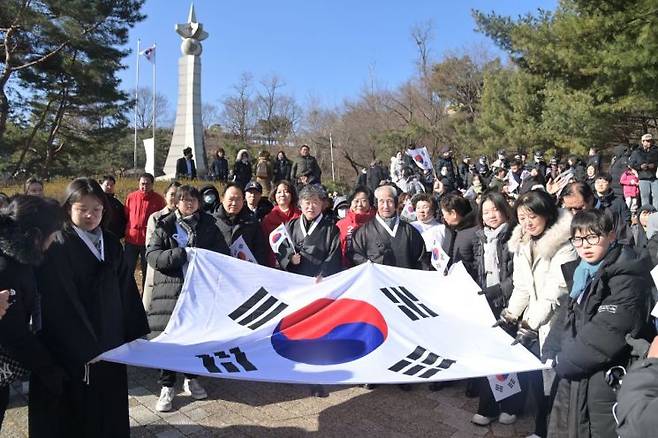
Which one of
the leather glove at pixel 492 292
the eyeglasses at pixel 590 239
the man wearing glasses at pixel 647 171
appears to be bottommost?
A: the leather glove at pixel 492 292

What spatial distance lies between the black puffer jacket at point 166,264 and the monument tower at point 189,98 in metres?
16.8

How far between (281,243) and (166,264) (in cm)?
Answer: 114

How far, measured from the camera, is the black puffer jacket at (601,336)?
7.67 feet

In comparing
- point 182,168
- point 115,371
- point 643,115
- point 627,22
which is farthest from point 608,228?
point 643,115

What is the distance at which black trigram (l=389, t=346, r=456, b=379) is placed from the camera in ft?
9.71

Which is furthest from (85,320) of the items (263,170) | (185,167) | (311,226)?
(185,167)

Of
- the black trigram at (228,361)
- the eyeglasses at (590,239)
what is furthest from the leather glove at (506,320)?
the black trigram at (228,361)

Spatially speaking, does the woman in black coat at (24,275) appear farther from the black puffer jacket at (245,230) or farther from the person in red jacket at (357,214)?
the person in red jacket at (357,214)

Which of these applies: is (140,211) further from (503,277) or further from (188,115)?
(188,115)

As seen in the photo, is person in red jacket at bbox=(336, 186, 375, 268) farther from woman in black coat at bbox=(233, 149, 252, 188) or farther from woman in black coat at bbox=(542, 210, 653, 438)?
woman in black coat at bbox=(233, 149, 252, 188)

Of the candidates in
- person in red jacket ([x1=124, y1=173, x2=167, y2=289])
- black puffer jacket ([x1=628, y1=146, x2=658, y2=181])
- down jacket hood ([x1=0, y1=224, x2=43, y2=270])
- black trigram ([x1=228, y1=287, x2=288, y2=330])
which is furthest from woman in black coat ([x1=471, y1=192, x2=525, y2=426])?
black puffer jacket ([x1=628, y1=146, x2=658, y2=181])

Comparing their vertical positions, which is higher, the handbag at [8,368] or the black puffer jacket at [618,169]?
the black puffer jacket at [618,169]

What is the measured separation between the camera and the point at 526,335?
3271 mm

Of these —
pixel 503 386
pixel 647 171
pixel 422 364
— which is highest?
pixel 647 171
